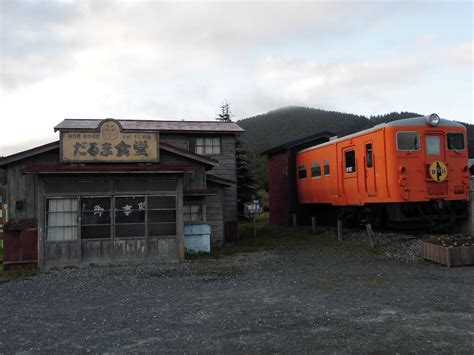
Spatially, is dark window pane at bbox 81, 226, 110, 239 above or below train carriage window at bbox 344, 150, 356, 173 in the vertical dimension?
below

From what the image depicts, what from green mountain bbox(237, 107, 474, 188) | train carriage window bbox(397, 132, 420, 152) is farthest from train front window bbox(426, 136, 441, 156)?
green mountain bbox(237, 107, 474, 188)

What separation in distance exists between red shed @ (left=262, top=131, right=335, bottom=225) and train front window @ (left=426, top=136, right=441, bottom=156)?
291 inches

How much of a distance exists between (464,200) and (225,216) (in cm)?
828

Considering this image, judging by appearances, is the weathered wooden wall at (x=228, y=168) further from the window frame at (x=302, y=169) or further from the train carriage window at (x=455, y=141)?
the train carriage window at (x=455, y=141)

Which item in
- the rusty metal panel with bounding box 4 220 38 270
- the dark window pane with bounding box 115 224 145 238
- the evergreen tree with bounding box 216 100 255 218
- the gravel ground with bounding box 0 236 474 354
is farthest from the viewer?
the evergreen tree with bounding box 216 100 255 218

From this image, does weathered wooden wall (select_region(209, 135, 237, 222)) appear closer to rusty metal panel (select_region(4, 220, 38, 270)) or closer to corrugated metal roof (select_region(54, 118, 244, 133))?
corrugated metal roof (select_region(54, 118, 244, 133))

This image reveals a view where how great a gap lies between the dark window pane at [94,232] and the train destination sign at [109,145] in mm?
1825

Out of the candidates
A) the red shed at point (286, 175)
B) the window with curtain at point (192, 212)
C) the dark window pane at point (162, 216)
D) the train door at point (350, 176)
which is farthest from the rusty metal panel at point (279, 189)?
the dark window pane at point (162, 216)

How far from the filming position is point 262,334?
18.2 feet

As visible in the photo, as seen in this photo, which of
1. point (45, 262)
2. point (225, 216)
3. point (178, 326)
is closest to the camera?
point (178, 326)

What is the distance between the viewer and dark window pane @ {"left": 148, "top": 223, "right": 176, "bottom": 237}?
12070 millimetres

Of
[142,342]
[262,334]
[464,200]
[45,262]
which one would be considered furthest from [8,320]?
[464,200]

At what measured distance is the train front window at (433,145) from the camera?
12620 mm

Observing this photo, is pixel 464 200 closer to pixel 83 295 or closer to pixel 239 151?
pixel 83 295
